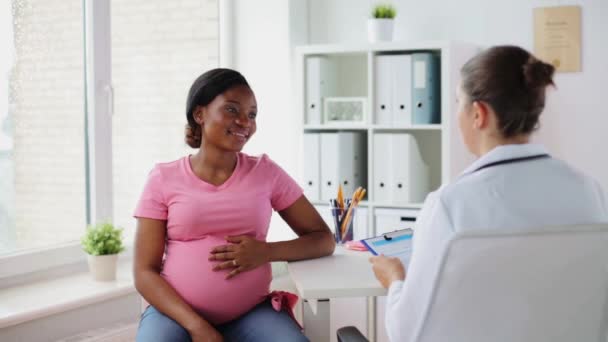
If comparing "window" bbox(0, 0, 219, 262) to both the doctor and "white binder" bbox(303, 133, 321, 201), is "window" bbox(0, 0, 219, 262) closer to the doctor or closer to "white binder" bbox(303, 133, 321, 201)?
"white binder" bbox(303, 133, 321, 201)

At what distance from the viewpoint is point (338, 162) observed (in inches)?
127

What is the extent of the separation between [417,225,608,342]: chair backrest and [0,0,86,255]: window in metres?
1.83

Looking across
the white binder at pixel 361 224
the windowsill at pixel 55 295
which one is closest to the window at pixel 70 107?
the windowsill at pixel 55 295

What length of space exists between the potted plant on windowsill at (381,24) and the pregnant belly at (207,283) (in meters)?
1.61

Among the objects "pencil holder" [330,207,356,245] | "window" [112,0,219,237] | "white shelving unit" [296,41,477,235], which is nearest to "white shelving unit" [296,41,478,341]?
"white shelving unit" [296,41,477,235]

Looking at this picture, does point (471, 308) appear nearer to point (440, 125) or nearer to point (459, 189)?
point (459, 189)

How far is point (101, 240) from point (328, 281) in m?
1.21

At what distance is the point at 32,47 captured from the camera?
2.66 metres

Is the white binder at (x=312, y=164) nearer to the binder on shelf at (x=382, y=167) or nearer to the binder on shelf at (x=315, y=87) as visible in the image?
the binder on shelf at (x=315, y=87)

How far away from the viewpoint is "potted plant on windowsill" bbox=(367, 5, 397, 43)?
10.7 ft

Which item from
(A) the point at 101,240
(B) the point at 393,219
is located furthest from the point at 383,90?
(A) the point at 101,240

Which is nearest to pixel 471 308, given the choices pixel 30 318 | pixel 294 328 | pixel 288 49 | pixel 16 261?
pixel 294 328

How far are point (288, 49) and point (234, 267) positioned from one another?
175 centimetres

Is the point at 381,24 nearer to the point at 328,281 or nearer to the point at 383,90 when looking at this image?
the point at 383,90
